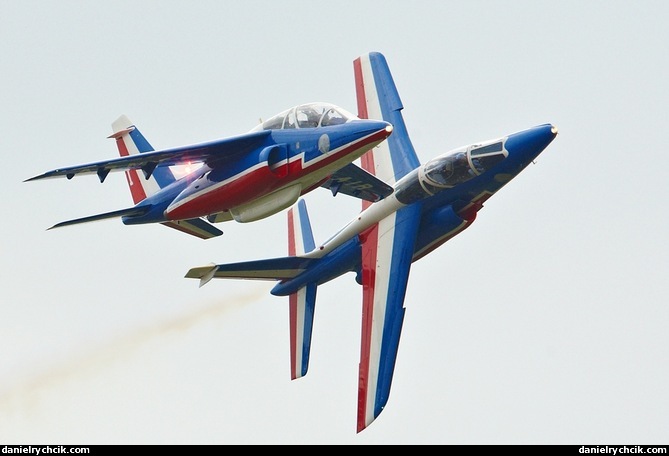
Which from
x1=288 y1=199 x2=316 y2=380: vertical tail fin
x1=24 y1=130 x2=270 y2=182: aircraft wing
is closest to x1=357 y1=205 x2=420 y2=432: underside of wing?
x1=288 y1=199 x2=316 y2=380: vertical tail fin

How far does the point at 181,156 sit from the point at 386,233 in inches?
295

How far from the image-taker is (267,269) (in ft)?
135

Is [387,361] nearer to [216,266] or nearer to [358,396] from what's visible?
[358,396]

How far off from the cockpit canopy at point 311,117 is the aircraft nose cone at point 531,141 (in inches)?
213

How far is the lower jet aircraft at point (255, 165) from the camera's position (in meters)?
33.2

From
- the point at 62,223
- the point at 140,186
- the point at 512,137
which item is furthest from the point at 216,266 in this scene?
the point at 512,137

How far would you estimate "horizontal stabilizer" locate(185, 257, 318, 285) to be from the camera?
40.6 meters

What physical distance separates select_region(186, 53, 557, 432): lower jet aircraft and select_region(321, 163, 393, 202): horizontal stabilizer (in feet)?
1.02

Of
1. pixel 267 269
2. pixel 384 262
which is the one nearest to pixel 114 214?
pixel 267 269

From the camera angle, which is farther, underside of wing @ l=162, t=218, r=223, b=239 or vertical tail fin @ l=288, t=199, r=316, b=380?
vertical tail fin @ l=288, t=199, r=316, b=380

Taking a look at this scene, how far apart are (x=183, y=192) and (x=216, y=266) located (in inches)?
188

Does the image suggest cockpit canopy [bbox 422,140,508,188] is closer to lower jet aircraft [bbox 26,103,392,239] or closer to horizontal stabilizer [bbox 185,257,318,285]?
lower jet aircraft [bbox 26,103,392,239]

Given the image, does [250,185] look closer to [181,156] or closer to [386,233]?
[181,156]

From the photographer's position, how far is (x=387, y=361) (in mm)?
Result: 37000
